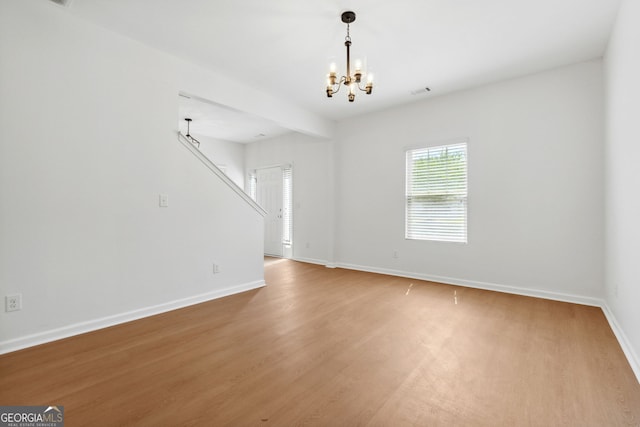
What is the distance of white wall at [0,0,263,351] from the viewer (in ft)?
7.83

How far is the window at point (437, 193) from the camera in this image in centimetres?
443

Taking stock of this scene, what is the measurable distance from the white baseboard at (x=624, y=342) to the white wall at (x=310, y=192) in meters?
4.05

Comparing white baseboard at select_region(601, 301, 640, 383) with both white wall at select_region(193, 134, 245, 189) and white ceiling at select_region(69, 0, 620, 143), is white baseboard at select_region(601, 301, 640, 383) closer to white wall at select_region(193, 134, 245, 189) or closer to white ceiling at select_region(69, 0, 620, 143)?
white ceiling at select_region(69, 0, 620, 143)

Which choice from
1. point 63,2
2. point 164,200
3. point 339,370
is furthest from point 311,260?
point 63,2

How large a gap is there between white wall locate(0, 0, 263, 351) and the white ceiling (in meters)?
0.42

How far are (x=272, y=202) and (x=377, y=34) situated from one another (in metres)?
5.01

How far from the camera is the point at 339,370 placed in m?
2.06

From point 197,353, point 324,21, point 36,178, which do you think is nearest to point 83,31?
point 36,178

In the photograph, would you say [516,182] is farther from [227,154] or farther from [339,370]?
[227,154]

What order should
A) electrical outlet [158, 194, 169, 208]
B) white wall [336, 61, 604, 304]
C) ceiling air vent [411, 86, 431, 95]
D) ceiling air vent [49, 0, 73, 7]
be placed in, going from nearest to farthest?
ceiling air vent [49, 0, 73, 7] < electrical outlet [158, 194, 169, 208] < white wall [336, 61, 604, 304] < ceiling air vent [411, 86, 431, 95]

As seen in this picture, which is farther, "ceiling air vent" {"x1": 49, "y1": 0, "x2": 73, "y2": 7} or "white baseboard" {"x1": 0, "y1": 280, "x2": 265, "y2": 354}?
"ceiling air vent" {"x1": 49, "y1": 0, "x2": 73, "y2": 7}

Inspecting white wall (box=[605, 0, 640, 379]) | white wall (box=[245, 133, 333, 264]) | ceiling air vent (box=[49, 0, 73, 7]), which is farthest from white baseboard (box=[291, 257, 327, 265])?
ceiling air vent (box=[49, 0, 73, 7])

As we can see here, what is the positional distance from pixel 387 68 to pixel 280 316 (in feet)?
10.8

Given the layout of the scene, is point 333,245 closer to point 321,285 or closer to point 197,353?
point 321,285
